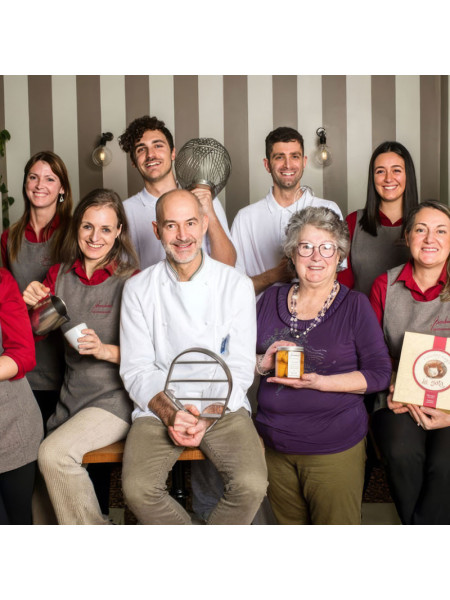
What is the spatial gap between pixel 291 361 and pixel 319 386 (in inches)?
7.1

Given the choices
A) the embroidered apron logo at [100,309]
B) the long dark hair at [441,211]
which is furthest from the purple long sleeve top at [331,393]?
the embroidered apron logo at [100,309]

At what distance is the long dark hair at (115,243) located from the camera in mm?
2602

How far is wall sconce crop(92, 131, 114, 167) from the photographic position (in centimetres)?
469

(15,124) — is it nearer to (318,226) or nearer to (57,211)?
(57,211)

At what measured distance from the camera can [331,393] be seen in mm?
2322

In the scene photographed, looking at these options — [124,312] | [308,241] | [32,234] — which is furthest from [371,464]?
[32,234]

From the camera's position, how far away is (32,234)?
9.54 ft

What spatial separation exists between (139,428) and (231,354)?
0.44 metres

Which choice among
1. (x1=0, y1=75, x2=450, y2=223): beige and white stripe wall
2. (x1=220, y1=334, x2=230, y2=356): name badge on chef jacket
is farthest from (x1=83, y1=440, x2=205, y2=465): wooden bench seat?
(x1=0, y1=75, x2=450, y2=223): beige and white stripe wall

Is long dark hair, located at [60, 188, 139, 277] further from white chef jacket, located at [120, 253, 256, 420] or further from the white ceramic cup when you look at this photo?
the white ceramic cup

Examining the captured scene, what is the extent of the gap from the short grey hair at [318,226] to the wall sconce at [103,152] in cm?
259

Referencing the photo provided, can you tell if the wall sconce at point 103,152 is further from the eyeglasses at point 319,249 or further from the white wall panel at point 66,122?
the eyeglasses at point 319,249

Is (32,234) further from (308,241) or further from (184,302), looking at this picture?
(308,241)

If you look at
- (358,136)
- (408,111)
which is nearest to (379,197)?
(358,136)
